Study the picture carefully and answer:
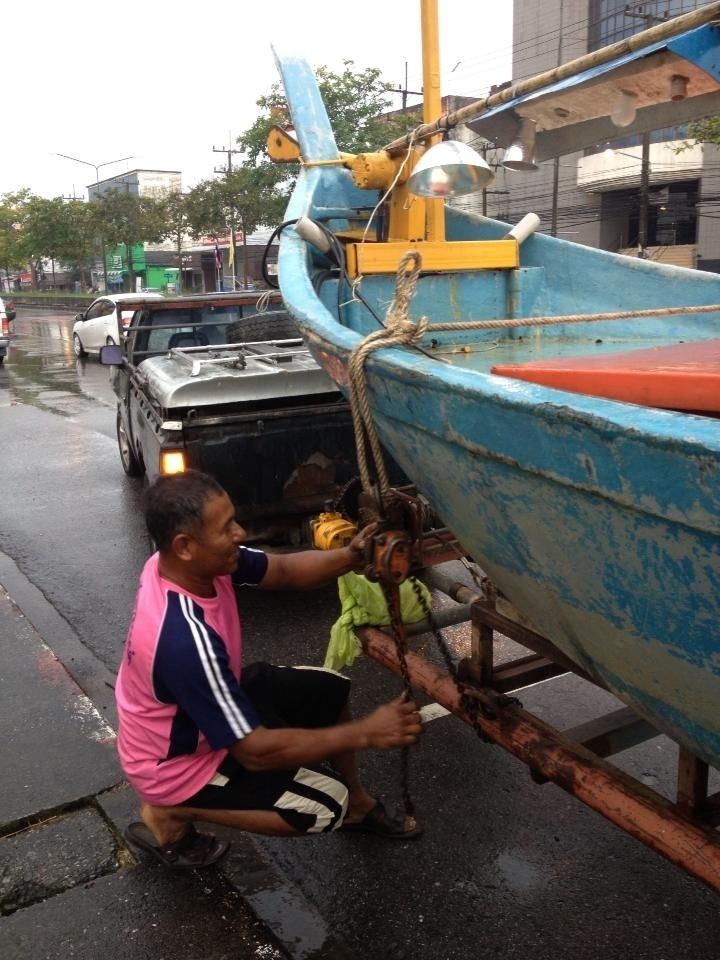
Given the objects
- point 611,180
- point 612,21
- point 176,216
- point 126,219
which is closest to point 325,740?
point 611,180

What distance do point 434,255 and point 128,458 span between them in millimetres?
4168

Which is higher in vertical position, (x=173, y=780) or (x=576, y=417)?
(x=576, y=417)

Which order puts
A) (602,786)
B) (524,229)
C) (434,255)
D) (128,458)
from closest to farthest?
(602,786)
(434,255)
(524,229)
(128,458)

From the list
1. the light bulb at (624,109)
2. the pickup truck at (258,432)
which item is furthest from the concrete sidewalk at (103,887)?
the light bulb at (624,109)

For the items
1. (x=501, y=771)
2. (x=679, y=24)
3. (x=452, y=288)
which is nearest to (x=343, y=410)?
(x=452, y=288)

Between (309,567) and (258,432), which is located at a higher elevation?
(258,432)

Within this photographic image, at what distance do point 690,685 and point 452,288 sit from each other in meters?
3.29

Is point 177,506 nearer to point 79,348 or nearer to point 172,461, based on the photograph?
point 172,461

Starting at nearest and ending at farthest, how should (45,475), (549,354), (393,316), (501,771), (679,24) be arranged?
(393,316) < (679,24) < (501,771) < (549,354) < (45,475)

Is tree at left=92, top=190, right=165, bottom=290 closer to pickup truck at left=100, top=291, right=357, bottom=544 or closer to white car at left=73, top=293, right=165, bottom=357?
white car at left=73, top=293, right=165, bottom=357

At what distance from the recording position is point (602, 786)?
1.91 metres

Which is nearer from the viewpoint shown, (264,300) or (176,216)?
(264,300)

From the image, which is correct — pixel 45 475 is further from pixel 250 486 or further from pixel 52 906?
pixel 52 906

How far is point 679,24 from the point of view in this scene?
2.30 meters
